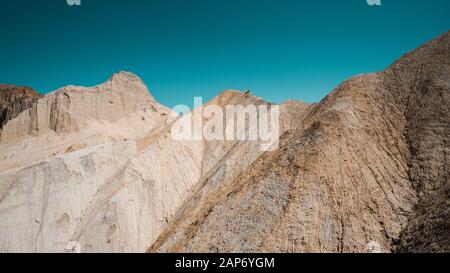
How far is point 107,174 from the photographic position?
2609cm

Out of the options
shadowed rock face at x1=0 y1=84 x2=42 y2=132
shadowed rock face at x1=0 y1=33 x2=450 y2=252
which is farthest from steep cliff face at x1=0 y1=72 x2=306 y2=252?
shadowed rock face at x1=0 y1=84 x2=42 y2=132

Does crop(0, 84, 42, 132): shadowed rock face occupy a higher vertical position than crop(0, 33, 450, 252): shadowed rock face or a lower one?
higher

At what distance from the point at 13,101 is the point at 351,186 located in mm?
52829

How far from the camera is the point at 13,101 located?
165 ft

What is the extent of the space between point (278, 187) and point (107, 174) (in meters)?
16.1

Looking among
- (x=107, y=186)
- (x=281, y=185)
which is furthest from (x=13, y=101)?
(x=281, y=185)

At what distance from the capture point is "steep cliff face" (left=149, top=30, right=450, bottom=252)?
1290 cm

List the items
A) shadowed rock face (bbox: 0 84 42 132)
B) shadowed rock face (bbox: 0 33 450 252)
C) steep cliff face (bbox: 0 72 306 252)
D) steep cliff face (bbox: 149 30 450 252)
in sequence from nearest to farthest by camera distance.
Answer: steep cliff face (bbox: 149 30 450 252), shadowed rock face (bbox: 0 33 450 252), steep cliff face (bbox: 0 72 306 252), shadowed rock face (bbox: 0 84 42 132)

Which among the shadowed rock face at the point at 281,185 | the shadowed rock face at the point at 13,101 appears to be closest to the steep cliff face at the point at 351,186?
the shadowed rock face at the point at 281,185

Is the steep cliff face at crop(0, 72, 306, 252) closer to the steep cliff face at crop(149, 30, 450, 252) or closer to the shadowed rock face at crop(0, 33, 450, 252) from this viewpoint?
the shadowed rock face at crop(0, 33, 450, 252)

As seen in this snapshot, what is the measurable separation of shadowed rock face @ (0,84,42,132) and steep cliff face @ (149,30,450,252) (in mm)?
32113

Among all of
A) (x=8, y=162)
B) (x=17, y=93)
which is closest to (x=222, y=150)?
(x=8, y=162)

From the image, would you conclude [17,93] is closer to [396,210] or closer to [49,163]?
[49,163]

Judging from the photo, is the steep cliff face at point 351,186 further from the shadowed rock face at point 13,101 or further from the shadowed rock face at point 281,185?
the shadowed rock face at point 13,101
